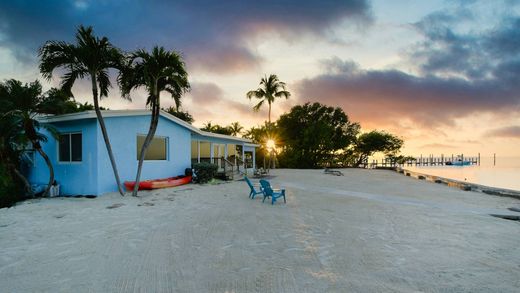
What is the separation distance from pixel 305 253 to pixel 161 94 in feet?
32.1

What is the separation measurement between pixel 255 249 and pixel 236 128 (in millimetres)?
42709

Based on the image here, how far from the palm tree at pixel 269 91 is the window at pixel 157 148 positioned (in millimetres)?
14779

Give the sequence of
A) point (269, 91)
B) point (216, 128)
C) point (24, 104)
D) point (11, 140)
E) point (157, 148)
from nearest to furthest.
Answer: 1. point (24, 104)
2. point (11, 140)
3. point (157, 148)
4. point (269, 91)
5. point (216, 128)

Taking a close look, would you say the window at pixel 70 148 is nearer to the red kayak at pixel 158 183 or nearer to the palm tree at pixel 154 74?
the red kayak at pixel 158 183

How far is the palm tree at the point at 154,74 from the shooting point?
10.5 m

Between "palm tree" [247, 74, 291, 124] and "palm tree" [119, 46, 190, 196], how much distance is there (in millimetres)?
16807

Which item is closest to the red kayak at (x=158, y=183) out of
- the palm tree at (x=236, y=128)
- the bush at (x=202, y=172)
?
the bush at (x=202, y=172)

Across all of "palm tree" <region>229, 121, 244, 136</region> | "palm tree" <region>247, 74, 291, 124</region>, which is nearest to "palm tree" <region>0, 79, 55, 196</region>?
"palm tree" <region>247, 74, 291, 124</region>

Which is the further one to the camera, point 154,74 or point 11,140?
point 11,140

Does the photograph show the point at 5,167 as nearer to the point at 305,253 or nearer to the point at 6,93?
the point at 6,93

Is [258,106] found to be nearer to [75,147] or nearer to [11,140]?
[75,147]

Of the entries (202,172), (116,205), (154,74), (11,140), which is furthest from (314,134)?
(11,140)

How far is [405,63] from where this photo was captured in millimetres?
18062

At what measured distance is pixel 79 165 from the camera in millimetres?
11500
